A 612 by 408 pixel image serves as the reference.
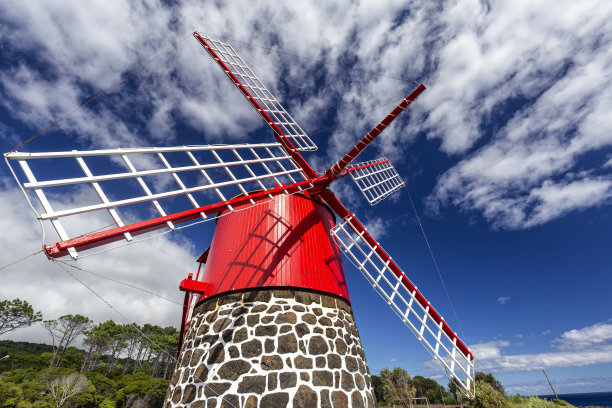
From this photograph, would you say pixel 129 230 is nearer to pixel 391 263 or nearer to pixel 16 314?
pixel 391 263

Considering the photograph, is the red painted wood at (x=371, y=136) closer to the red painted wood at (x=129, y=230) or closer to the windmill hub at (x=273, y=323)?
the windmill hub at (x=273, y=323)

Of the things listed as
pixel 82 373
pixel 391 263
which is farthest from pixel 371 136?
pixel 82 373

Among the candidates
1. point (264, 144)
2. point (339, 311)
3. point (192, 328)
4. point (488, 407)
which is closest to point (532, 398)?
point (488, 407)

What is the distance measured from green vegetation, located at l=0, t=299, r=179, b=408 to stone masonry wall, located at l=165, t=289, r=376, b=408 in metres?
1.13

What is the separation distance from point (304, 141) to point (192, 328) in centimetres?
751

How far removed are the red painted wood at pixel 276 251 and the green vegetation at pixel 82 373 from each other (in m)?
2.23

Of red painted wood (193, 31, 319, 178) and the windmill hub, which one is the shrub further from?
red painted wood (193, 31, 319, 178)

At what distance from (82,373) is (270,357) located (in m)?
24.8

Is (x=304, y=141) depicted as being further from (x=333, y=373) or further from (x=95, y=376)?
(x=95, y=376)

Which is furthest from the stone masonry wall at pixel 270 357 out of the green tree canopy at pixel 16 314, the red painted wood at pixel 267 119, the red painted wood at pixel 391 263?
the green tree canopy at pixel 16 314

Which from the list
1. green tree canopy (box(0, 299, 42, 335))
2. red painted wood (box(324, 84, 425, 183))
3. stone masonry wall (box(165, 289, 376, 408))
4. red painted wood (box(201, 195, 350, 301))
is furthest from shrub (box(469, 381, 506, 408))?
green tree canopy (box(0, 299, 42, 335))

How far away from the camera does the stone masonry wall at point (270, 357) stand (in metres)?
5.16

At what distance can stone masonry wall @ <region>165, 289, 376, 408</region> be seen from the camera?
5.16m

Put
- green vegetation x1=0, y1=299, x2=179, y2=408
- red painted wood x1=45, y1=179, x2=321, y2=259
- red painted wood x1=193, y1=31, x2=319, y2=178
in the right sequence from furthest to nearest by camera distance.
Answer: green vegetation x1=0, y1=299, x2=179, y2=408 → red painted wood x1=193, y1=31, x2=319, y2=178 → red painted wood x1=45, y1=179, x2=321, y2=259
